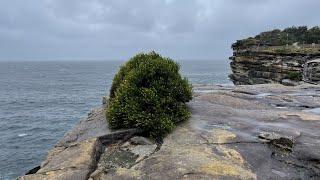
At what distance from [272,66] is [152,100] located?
53.6 meters

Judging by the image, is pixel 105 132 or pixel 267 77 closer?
pixel 105 132

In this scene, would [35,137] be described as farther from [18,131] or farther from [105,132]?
[105,132]

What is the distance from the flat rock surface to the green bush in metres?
0.62

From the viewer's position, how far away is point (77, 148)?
1355cm

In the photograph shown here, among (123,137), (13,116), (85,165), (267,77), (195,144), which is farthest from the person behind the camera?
(13,116)

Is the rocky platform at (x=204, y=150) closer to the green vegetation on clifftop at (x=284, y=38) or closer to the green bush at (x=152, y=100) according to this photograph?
the green bush at (x=152, y=100)

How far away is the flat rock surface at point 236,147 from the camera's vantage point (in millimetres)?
11117

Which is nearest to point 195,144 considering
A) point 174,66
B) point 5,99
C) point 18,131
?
point 174,66

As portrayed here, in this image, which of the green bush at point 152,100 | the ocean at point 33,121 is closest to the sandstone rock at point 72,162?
the green bush at point 152,100

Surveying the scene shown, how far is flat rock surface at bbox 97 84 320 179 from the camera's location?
11.1m

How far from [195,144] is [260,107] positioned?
7.85 meters

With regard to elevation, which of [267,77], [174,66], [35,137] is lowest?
[35,137]

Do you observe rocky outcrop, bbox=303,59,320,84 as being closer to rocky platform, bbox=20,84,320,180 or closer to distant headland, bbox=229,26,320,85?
distant headland, bbox=229,26,320,85

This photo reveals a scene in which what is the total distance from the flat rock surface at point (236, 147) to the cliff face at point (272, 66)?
3874 cm
